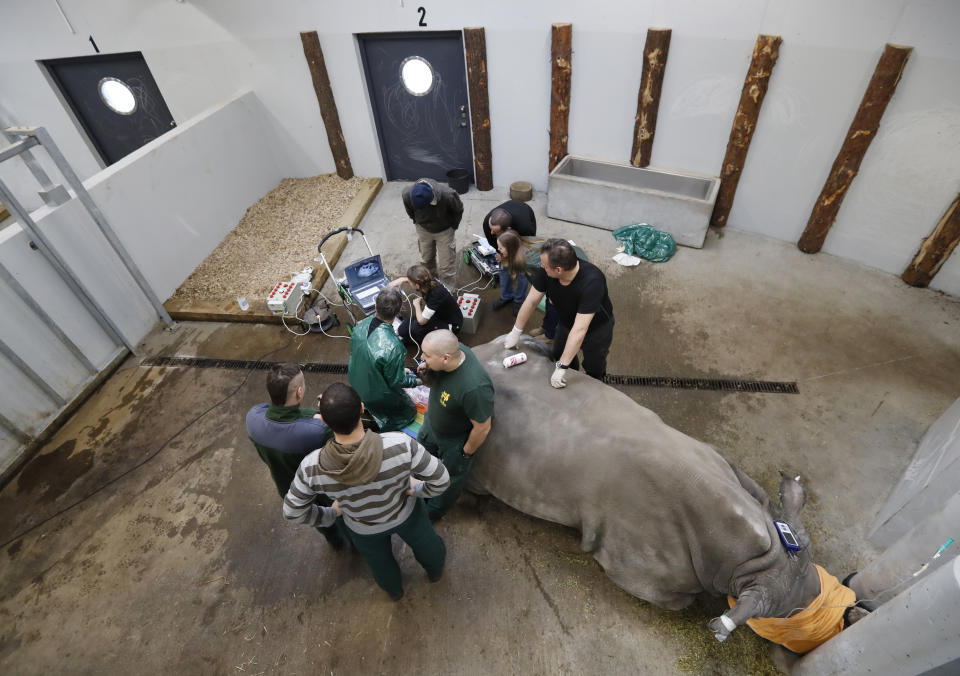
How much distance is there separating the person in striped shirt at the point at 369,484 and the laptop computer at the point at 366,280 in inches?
102

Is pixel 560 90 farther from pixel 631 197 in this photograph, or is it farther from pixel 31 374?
pixel 31 374

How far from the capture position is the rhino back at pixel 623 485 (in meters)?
2.39

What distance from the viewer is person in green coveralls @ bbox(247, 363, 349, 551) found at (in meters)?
2.49

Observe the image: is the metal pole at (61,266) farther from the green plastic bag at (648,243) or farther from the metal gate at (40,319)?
the green plastic bag at (648,243)

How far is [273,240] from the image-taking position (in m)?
6.63

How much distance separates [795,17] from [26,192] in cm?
1110

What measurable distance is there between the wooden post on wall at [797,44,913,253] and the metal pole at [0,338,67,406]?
8137mm

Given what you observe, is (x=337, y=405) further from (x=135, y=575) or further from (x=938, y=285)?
(x=938, y=285)

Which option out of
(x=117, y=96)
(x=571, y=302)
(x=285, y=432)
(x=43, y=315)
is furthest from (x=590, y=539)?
(x=117, y=96)

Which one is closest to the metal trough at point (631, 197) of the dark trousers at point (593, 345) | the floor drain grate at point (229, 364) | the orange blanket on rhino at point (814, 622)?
the dark trousers at point (593, 345)

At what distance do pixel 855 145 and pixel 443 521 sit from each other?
5.53 metres

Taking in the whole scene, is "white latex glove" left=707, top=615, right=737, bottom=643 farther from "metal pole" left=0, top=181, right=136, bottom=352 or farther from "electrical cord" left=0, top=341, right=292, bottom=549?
"metal pole" left=0, top=181, right=136, bottom=352

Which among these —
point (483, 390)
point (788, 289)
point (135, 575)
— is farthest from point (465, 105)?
point (135, 575)

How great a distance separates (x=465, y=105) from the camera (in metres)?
6.84
